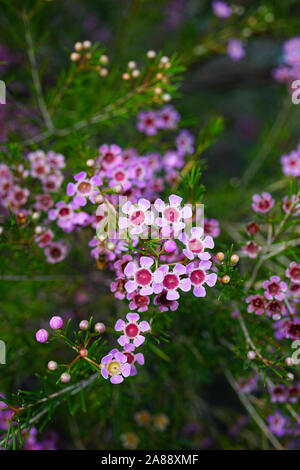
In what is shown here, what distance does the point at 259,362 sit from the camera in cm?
149

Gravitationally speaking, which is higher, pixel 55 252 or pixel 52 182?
pixel 52 182

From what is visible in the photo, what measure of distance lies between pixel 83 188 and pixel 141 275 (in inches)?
19.2

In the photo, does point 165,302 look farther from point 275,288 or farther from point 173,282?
point 275,288

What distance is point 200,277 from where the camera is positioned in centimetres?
131

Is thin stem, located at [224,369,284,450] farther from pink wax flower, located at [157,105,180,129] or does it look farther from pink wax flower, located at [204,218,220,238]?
pink wax flower, located at [157,105,180,129]

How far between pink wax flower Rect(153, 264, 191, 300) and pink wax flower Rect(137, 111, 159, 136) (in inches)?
55.9

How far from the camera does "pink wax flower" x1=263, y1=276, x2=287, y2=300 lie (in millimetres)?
1464

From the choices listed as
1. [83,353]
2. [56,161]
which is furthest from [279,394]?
[56,161]

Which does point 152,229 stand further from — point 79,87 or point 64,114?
point 64,114

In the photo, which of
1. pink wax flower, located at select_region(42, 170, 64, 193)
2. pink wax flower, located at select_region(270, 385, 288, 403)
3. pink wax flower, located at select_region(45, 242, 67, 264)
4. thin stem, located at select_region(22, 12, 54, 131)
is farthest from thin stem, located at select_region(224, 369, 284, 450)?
thin stem, located at select_region(22, 12, 54, 131)

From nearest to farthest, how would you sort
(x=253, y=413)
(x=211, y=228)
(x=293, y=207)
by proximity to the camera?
1. (x=293, y=207)
2. (x=211, y=228)
3. (x=253, y=413)

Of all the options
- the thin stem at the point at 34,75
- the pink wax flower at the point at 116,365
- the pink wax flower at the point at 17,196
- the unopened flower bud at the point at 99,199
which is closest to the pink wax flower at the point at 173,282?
the pink wax flower at the point at 116,365

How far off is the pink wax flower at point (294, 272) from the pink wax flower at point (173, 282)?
20.4 inches
